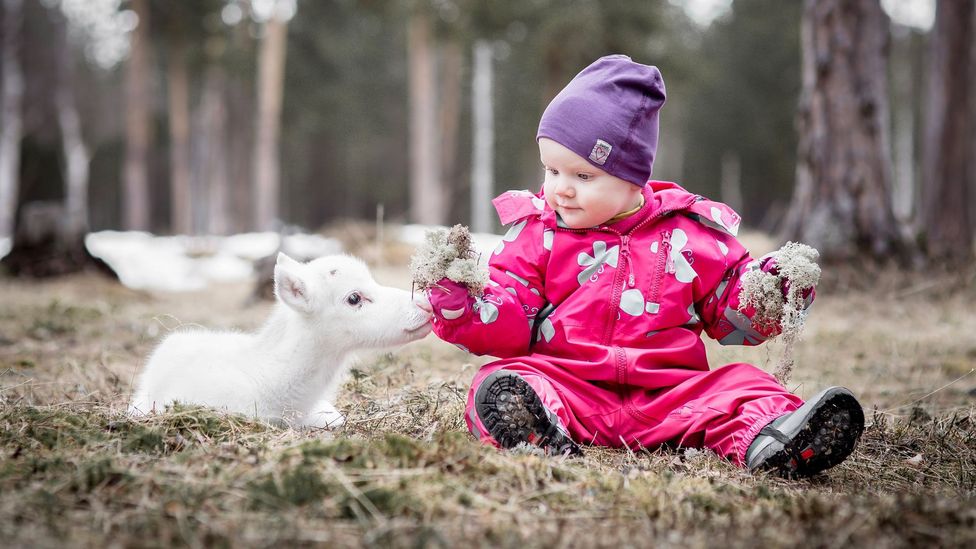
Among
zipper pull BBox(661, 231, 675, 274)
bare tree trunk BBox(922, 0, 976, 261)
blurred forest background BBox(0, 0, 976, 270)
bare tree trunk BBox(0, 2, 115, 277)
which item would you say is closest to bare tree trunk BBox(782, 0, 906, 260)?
blurred forest background BBox(0, 0, 976, 270)

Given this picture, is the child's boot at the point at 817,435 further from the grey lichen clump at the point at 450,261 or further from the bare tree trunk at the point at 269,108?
the bare tree trunk at the point at 269,108

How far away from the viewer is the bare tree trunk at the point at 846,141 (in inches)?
317

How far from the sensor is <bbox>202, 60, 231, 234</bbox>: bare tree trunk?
25.5m

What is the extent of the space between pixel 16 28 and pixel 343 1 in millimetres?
8768

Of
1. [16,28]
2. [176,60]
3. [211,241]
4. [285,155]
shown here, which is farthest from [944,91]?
[285,155]

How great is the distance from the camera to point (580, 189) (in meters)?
3.21

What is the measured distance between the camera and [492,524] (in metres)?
2.12

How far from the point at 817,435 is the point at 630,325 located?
0.80 meters

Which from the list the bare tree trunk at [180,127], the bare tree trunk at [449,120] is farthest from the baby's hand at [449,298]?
the bare tree trunk at [180,127]

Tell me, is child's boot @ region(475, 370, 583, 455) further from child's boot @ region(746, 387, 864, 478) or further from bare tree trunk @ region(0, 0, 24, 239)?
bare tree trunk @ region(0, 0, 24, 239)

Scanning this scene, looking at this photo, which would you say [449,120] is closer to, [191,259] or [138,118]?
[138,118]

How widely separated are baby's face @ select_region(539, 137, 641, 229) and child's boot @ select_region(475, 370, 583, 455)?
757 mm

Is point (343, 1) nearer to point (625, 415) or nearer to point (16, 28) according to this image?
point (16, 28)

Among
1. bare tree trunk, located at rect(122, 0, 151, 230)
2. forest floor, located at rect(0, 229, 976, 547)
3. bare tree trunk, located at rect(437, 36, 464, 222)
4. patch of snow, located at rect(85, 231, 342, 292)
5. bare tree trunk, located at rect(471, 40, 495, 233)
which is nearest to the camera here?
forest floor, located at rect(0, 229, 976, 547)
